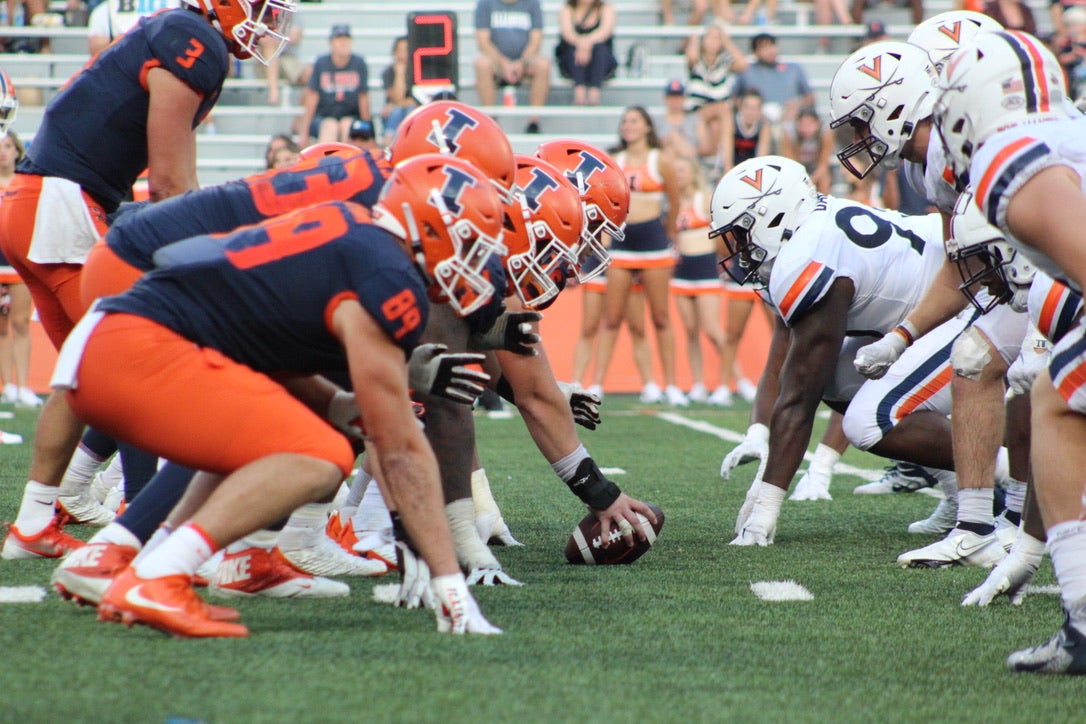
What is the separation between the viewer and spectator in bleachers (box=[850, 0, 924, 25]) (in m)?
15.9

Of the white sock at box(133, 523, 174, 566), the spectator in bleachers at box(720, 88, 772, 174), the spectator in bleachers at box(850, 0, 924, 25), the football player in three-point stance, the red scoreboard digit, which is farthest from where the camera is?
the spectator in bleachers at box(850, 0, 924, 25)

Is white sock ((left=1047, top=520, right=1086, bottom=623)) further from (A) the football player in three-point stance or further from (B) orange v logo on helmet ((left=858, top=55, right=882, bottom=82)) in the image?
(B) orange v logo on helmet ((left=858, top=55, right=882, bottom=82))

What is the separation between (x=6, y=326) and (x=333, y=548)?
23.7ft

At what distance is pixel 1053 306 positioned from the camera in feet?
12.1

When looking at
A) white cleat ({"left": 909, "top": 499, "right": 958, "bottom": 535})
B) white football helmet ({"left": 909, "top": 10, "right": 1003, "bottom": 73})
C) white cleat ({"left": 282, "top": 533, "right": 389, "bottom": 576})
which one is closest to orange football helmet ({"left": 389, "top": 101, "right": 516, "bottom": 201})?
white cleat ({"left": 282, "top": 533, "right": 389, "bottom": 576})

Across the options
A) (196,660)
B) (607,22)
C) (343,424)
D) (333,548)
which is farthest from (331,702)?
(607,22)

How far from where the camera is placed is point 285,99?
52.2 feet

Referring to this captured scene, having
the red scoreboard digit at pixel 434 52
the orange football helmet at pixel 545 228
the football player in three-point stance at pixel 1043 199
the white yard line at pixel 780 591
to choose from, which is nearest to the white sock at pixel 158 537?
the orange football helmet at pixel 545 228

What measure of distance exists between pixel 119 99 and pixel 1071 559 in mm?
3161

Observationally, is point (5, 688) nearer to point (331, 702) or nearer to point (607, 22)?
A: point (331, 702)

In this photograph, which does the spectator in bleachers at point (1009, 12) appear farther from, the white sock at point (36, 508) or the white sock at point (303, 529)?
the white sock at point (36, 508)

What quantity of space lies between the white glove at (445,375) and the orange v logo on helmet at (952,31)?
9.24ft

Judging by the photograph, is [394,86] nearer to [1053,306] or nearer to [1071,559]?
[1053,306]

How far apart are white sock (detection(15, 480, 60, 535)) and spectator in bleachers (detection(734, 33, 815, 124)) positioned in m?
10.3
